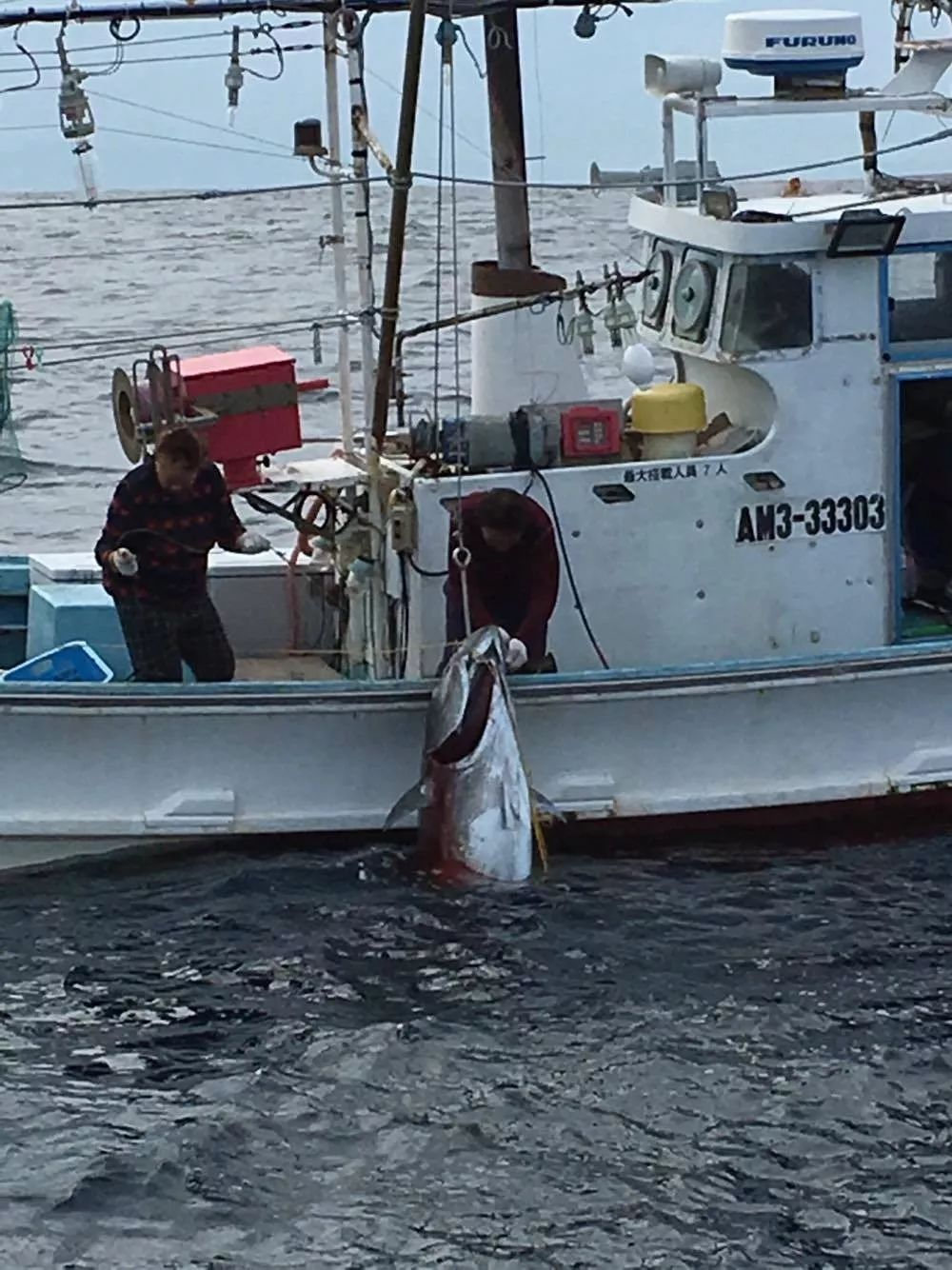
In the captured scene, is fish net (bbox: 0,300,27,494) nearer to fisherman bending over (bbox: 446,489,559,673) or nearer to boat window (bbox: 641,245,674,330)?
fisherman bending over (bbox: 446,489,559,673)

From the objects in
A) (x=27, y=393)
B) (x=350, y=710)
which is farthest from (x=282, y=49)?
(x=27, y=393)

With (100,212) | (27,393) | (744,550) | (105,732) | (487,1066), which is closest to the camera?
(487,1066)

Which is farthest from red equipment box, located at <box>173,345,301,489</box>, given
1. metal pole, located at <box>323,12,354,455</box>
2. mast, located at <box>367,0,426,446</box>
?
mast, located at <box>367,0,426,446</box>

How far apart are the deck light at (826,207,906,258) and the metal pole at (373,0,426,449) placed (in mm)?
2016

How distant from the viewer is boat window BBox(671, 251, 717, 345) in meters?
10.9

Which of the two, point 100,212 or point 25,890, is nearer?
point 25,890

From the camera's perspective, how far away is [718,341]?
1075 centimetres

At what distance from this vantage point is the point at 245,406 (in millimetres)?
10625

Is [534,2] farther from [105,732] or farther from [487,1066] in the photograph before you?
[487,1066]

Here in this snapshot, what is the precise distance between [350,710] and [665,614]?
166 cm

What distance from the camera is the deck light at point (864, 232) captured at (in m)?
10.4

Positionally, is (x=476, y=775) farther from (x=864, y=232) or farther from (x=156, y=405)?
(x=864, y=232)

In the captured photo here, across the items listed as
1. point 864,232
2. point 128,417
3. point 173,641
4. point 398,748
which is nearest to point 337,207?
point 128,417

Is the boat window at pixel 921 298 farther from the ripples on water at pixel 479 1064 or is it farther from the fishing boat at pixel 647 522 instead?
the ripples on water at pixel 479 1064
